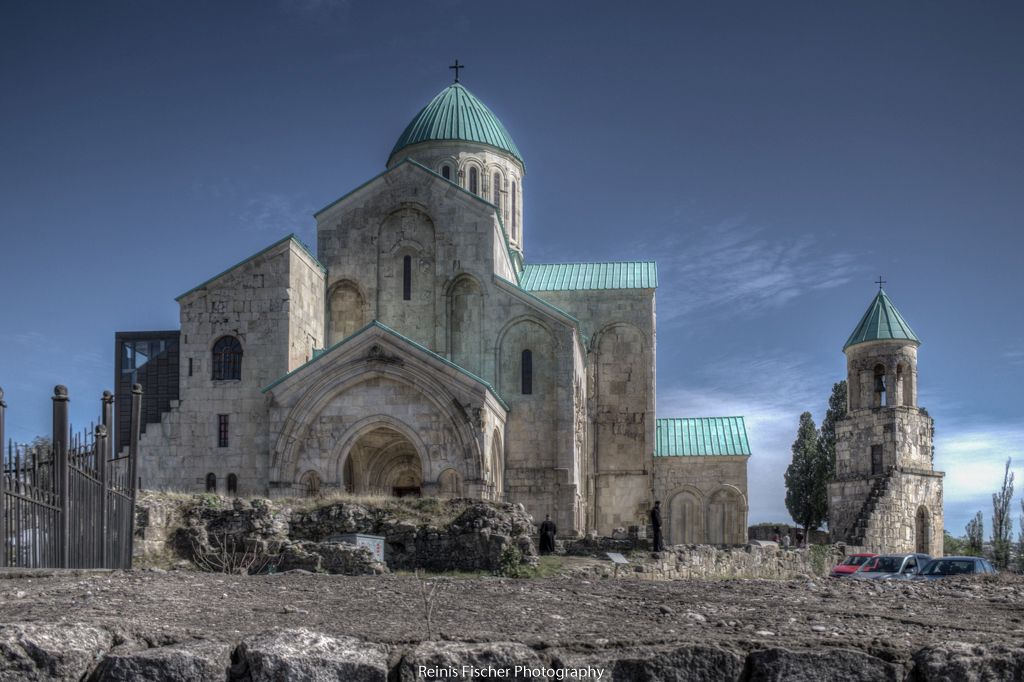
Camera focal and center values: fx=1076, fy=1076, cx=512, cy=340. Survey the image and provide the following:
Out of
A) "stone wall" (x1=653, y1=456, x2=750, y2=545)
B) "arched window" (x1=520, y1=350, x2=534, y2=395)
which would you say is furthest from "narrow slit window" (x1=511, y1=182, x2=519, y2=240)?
"arched window" (x1=520, y1=350, x2=534, y2=395)

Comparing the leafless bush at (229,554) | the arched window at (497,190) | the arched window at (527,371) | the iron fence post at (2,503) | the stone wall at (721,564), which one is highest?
the arched window at (497,190)

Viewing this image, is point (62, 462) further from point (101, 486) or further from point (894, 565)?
point (894, 565)

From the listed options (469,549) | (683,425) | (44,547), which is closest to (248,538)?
(469,549)

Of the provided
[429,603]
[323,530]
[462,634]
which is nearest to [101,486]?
[429,603]

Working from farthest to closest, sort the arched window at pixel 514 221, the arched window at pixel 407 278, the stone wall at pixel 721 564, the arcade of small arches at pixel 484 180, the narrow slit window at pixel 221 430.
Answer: the arched window at pixel 514 221 → the arcade of small arches at pixel 484 180 → the arched window at pixel 407 278 → the narrow slit window at pixel 221 430 → the stone wall at pixel 721 564

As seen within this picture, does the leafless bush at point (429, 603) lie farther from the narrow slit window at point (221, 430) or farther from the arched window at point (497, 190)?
the arched window at point (497, 190)

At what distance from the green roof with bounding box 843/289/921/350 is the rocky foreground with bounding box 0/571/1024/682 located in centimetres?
3217

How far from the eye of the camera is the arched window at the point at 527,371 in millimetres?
30203

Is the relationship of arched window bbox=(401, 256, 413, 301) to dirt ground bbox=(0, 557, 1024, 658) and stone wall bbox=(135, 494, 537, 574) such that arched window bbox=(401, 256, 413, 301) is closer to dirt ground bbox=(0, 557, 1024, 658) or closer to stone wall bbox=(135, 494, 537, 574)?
stone wall bbox=(135, 494, 537, 574)

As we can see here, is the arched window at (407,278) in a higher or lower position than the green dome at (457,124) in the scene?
lower

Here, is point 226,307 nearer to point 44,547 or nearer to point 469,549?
point 469,549

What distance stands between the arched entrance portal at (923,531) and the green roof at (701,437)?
625cm

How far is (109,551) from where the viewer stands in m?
10.1

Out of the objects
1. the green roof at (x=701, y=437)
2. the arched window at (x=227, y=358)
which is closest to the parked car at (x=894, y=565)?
the arched window at (x=227, y=358)
